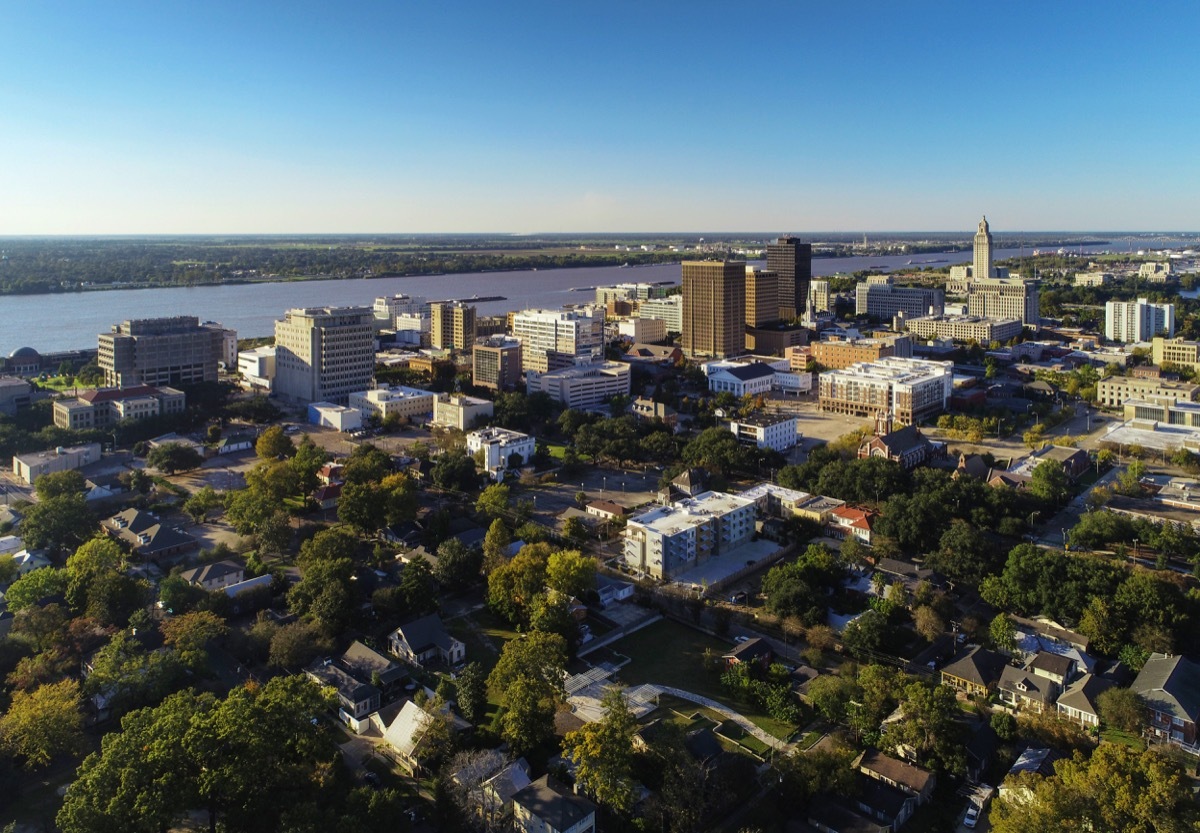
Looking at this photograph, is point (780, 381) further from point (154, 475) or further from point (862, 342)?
point (154, 475)

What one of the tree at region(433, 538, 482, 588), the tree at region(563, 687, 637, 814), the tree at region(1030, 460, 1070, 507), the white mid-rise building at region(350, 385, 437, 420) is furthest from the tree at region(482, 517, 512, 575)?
the white mid-rise building at region(350, 385, 437, 420)

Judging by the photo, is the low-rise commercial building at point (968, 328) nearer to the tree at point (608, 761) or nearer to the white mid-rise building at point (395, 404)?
the white mid-rise building at point (395, 404)

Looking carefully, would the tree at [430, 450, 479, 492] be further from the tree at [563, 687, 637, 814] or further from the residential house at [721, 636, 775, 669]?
the tree at [563, 687, 637, 814]

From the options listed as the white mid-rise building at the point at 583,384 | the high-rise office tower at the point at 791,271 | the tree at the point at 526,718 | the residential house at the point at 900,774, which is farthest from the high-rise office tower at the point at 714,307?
the tree at the point at 526,718

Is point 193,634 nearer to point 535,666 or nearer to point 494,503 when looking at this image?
point 535,666

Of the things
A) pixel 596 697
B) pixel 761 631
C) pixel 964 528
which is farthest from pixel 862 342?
pixel 596 697

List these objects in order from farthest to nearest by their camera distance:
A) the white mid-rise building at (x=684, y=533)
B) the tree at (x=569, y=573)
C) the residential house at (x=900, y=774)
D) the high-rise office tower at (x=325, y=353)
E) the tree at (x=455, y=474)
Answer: the high-rise office tower at (x=325, y=353), the tree at (x=455, y=474), the white mid-rise building at (x=684, y=533), the tree at (x=569, y=573), the residential house at (x=900, y=774)
